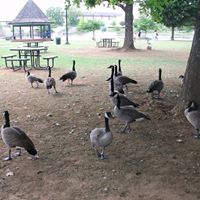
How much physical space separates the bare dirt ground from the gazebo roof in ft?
102

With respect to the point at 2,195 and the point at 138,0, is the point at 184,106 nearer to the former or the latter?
the point at 2,195

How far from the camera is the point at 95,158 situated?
22.7 ft

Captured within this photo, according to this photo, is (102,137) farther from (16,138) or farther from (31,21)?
(31,21)

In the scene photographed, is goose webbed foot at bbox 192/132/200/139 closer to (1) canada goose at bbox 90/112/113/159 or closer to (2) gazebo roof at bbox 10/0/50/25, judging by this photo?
(1) canada goose at bbox 90/112/113/159

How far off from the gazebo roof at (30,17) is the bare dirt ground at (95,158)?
3105 cm

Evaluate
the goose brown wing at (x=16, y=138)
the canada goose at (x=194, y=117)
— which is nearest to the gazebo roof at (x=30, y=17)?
the canada goose at (x=194, y=117)

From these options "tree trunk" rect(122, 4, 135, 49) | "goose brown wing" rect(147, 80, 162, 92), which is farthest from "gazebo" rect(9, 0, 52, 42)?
"goose brown wing" rect(147, 80, 162, 92)

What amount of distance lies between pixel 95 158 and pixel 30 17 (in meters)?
37.4

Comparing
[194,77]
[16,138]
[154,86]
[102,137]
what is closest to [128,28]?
[154,86]

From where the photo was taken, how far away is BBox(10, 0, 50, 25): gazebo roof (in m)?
41.1

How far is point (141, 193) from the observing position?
5.62 metres

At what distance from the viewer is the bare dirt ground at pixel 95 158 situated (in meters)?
5.72

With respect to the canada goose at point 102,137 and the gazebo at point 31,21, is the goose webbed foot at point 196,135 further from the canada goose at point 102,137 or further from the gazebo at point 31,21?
the gazebo at point 31,21

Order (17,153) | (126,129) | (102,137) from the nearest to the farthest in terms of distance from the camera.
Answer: (102,137)
(17,153)
(126,129)
